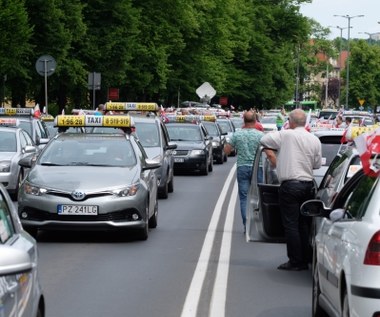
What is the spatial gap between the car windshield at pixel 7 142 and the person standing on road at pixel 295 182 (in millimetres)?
11953

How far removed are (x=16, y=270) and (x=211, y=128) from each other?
128 feet

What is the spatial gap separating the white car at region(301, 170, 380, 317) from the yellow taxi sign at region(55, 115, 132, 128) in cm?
998

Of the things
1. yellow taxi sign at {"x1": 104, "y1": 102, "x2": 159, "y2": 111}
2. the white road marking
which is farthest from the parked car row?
yellow taxi sign at {"x1": 104, "y1": 102, "x2": 159, "y2": 111}

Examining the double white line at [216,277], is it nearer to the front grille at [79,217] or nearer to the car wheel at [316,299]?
the car wheel at [316,299]

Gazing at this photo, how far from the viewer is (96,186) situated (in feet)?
50.4

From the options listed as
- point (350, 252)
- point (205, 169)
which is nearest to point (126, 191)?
point (350, 252)

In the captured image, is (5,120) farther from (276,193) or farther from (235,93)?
(235,93)

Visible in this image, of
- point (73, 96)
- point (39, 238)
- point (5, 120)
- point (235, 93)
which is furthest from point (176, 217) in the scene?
point (235, 93)

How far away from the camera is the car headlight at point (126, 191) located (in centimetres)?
1539

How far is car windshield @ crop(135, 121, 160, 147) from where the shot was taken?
25.0 m

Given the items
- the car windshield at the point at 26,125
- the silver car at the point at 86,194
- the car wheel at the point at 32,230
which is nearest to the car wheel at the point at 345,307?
the silver car at the point at 86,194

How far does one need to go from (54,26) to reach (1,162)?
28893 millimetres

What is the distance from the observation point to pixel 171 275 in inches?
488

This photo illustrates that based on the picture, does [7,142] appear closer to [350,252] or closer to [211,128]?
[350,252]
